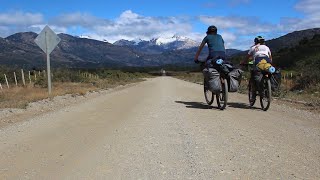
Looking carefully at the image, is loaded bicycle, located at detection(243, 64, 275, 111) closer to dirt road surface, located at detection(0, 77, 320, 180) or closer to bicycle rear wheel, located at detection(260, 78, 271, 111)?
bicycle rear wheel, located at detection(260, 78, 271, 111)

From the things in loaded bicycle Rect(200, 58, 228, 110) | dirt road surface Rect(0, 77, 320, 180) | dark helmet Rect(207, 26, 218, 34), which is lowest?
dirt road surface Rect(0, 77, 320, 180)

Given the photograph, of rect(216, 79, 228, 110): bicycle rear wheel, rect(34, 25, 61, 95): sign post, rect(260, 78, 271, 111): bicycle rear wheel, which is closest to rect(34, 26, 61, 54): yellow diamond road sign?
rect(34, 25, 61, 95): sign post

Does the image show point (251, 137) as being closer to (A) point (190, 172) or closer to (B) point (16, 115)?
(A) point (190, 172)

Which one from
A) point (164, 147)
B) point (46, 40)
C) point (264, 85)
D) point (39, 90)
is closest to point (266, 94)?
point (264, 85)

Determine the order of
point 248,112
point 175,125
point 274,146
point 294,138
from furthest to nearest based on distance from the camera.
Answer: point 248,112
point 175,125
point 294,138
point 274,146

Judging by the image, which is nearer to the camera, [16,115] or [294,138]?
[294,138]

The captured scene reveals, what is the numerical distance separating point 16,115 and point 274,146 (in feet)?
27.0

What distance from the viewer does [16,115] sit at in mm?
12336

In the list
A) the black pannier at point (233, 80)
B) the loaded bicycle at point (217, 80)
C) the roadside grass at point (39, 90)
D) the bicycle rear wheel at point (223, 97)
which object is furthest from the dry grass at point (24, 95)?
the black pannier at point (233, 80)

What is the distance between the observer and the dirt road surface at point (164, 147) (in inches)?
215

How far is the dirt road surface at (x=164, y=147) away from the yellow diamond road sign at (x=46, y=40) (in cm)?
986

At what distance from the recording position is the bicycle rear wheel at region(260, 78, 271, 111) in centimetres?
1183

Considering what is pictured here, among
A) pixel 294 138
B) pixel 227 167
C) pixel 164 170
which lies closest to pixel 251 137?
pixel 294 138

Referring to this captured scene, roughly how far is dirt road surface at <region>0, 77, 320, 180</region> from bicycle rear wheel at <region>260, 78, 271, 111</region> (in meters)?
1.01
